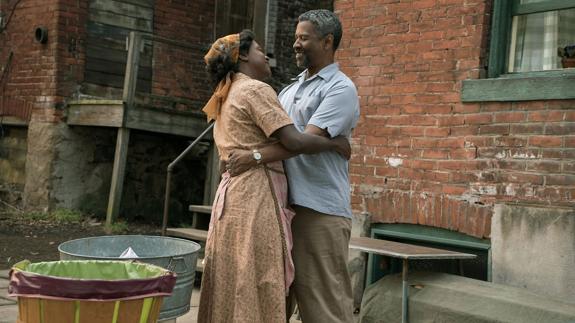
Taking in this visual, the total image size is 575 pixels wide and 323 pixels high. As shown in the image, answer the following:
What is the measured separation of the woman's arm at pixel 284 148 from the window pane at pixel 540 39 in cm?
231

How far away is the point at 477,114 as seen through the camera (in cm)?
498

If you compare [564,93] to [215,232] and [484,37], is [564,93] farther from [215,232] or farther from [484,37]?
[215,232]

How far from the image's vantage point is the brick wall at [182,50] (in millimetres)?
10664

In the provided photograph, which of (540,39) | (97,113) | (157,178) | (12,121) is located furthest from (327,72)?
(12,121)

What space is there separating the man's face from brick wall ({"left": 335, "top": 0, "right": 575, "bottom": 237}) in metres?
1.83

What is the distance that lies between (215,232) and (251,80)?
0.70 meters

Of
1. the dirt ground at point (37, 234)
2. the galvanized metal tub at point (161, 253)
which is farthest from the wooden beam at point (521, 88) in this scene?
the dirt ground at point (37, 234)

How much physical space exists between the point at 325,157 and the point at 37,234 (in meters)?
6.39

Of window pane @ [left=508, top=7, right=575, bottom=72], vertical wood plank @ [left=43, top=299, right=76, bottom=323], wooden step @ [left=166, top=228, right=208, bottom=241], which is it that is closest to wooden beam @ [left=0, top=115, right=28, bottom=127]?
wooden step @ [left=166, top=228, right=208, bottom=241]

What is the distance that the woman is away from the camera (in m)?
3.15

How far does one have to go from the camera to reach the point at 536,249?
458cm

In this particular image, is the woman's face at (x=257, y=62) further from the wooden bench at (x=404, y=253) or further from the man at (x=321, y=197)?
the wooden bench at (x=404, y=253)

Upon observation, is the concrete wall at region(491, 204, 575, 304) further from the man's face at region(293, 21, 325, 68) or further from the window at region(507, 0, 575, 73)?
the man's face at region(293, 21, 325, 68)

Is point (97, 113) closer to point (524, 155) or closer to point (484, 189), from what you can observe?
point (484, 189)
